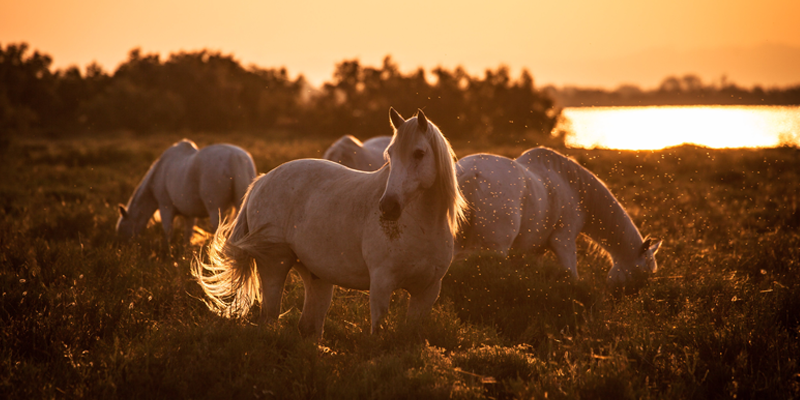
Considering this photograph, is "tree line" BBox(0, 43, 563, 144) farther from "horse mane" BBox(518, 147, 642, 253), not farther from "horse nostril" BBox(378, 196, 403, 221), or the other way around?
"horse nostril" BBox(378, 196, 403, 221)

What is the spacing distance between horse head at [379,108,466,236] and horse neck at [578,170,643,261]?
3.89 metres

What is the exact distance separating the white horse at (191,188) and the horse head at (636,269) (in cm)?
627

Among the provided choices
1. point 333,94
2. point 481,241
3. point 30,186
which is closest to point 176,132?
point 333,94

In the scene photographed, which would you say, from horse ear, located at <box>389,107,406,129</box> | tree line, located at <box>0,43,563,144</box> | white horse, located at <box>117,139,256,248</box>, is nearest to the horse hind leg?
horse ear, located at <box>389,107,406,129</box>

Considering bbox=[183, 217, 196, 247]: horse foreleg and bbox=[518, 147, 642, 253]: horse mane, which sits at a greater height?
bbox=[518, 147, 642, 253]: horse mane

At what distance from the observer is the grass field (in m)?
3.67

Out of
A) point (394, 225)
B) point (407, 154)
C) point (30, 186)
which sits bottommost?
point (30, 186)

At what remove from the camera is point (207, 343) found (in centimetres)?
408

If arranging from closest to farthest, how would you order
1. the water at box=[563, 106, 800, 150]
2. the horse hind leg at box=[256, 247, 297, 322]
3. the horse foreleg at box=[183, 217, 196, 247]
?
the horse hind leg at box=[256, 247, 297, 322], the water at box=[563, 106, 800, 150], the horse foreleg at box=[183, 217, 196, 247]

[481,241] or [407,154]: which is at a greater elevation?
[407,154]

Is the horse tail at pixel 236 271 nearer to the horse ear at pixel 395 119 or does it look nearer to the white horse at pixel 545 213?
the horse ear at pixel 395 119

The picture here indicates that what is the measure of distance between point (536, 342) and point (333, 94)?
5212 centimetres

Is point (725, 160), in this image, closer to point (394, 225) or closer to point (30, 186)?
point (394, 225)

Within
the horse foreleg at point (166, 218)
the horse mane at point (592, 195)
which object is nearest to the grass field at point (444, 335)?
the horse mane at point (592, 195)
